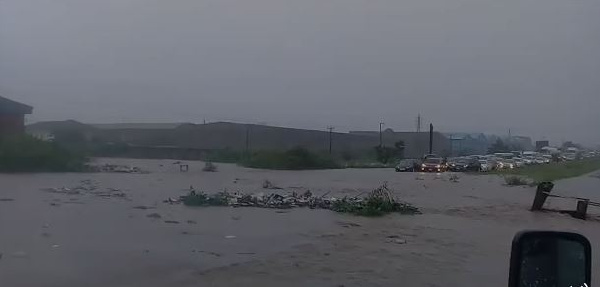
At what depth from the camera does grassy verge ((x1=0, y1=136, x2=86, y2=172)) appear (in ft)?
49.2

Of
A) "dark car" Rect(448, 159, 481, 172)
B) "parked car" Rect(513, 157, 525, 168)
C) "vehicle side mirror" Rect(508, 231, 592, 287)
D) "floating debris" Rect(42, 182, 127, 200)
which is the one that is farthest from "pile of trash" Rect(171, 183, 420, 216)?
"vehicle side mirror" Rect(508, 231, 592, 287)

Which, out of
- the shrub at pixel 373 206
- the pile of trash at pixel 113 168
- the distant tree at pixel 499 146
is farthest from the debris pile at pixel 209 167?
the distant tree at pixel 499 146

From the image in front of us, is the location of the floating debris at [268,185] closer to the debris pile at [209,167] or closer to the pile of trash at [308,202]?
the debris pile at [209,167]

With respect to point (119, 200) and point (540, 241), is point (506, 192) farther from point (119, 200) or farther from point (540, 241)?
point (540, 241)

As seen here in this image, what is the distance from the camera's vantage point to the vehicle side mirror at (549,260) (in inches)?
88.6

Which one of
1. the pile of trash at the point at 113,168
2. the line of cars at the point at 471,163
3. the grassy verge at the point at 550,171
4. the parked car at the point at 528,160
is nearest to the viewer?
the pile of trash at the point at 113,168

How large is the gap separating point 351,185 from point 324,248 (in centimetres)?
1423

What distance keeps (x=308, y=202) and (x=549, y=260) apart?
20135mm

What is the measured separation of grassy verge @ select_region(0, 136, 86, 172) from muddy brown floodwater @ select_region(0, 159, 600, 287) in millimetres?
433

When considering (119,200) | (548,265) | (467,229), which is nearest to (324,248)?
(467,229)

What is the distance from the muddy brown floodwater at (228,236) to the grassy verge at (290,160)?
3.66ft

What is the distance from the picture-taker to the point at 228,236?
1551cm

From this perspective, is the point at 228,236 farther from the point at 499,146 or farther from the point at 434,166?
the point at 434,166

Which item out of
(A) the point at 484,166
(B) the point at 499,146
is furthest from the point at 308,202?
(A) the point at 484,166
